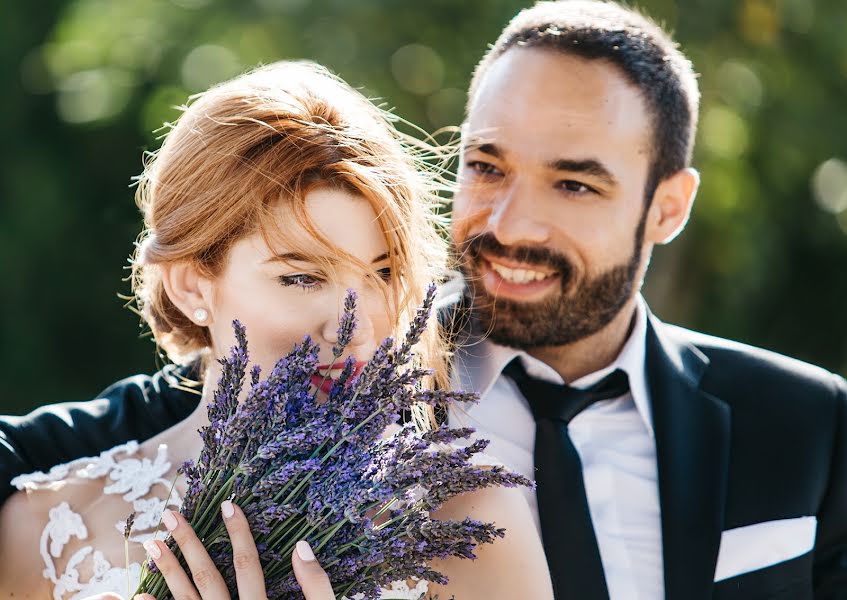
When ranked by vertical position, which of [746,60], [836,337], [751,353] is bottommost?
[836,337]

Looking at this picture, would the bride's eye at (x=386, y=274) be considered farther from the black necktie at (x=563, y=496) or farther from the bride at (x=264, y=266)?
the black necktie at (x=563, y=496)

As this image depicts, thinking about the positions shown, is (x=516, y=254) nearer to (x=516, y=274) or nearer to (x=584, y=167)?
(x=516, y=274)

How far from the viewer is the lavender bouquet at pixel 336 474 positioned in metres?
1.87

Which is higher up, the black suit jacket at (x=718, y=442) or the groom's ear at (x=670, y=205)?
the groom's ear at (x=670, y=205)

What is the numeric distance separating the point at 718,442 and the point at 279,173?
154 cm

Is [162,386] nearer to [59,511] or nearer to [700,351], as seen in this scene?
[59,511]

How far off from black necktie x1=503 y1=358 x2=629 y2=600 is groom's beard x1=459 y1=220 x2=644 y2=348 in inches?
6.2

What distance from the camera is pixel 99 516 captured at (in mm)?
2623

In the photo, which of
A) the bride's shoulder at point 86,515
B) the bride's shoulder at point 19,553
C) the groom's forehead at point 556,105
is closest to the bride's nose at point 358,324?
the bride's shoulder at point 86,515

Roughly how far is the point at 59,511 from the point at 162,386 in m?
0.52

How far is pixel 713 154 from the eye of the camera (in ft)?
19.1

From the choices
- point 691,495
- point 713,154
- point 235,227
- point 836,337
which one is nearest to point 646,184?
point 691,495

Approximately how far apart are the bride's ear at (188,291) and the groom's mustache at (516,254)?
95cm

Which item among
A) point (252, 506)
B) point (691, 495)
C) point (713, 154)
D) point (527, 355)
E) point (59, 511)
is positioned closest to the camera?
point (252, 506)
